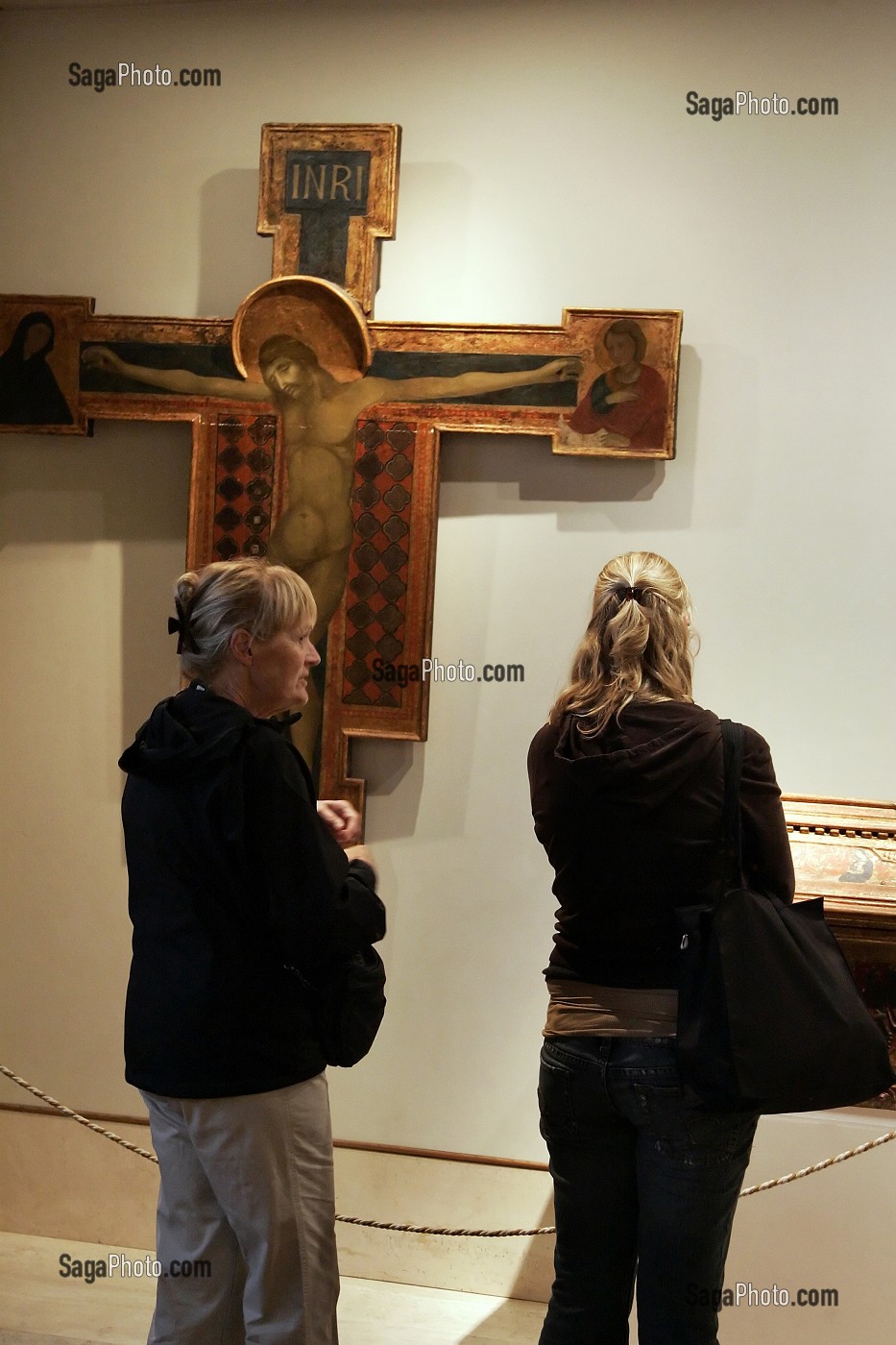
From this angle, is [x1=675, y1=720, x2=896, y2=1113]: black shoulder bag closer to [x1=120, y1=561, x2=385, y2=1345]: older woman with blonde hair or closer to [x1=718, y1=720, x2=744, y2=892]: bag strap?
[x1=718, y1=720, x2=744, y2=892]: bag strap

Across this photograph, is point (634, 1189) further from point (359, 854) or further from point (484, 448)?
point (484, 448)

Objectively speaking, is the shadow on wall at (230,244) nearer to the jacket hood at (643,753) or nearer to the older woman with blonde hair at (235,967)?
the older woman with blonde hair at (235,967)

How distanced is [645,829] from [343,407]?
194 cm

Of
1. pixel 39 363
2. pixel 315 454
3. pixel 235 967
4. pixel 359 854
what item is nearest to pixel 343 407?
pixel 315 454

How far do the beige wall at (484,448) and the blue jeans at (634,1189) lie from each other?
54.9 inches

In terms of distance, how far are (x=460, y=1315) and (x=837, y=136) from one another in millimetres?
3413

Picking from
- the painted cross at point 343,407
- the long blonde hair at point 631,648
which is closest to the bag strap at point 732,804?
the long blonde hair at point 631,648

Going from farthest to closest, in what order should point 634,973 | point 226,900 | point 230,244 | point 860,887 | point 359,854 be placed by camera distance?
point 230,244, point 860,887, point 359,854, point 634,973, point 226,900

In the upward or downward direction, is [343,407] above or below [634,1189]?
above

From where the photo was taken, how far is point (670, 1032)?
217cm

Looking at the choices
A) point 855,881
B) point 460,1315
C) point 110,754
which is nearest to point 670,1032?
point 855,881

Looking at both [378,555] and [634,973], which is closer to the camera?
[634,973]

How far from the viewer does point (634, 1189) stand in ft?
7.44

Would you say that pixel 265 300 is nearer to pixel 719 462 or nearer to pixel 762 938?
pixel 719 462
